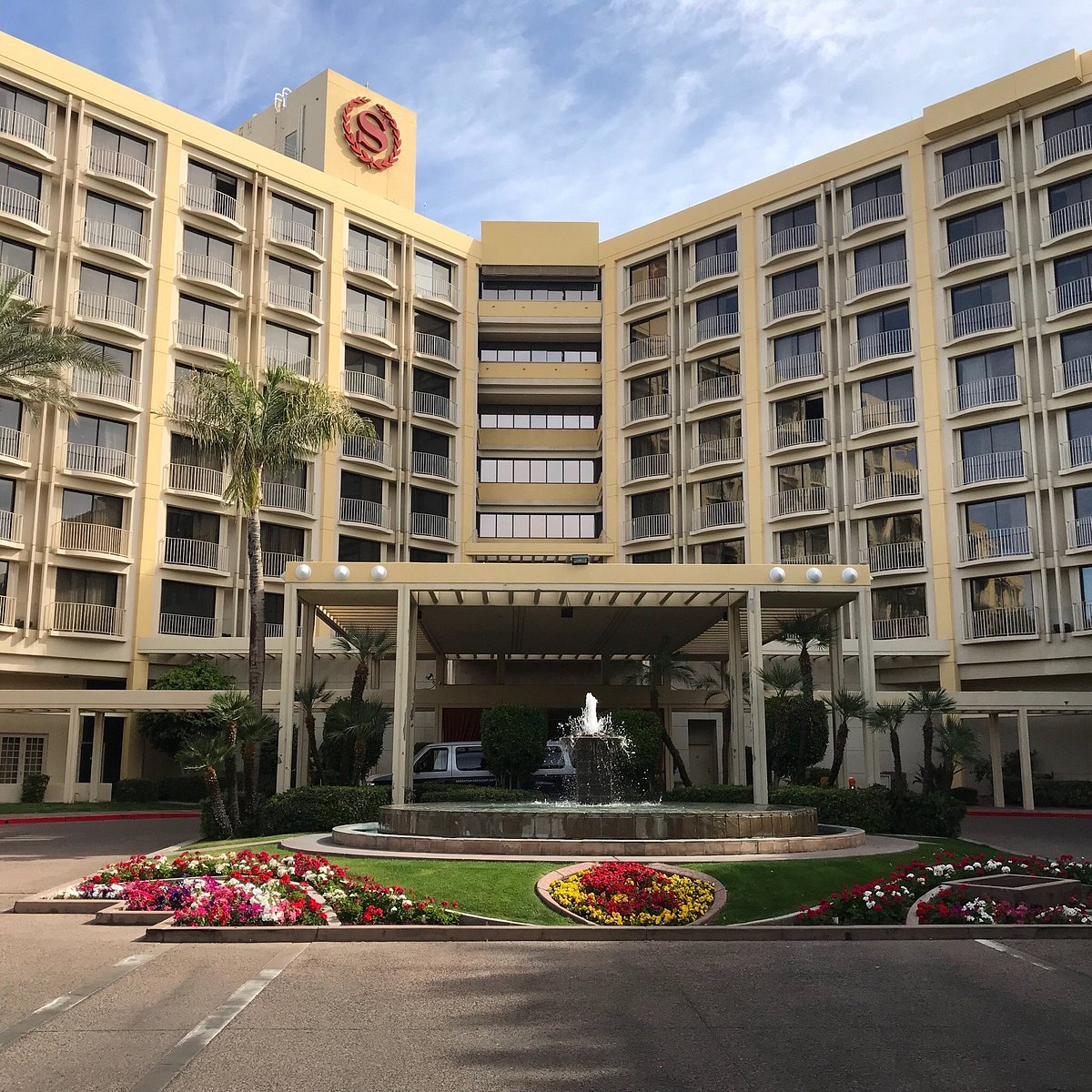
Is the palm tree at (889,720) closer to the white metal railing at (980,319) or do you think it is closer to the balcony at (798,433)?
the white metal railing at (980,319)

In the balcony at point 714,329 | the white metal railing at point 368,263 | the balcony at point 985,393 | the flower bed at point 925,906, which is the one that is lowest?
the flower bed at point 925,906

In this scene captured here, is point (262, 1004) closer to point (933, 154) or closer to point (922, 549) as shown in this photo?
point (922, 549)

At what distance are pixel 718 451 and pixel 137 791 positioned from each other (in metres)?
26.6

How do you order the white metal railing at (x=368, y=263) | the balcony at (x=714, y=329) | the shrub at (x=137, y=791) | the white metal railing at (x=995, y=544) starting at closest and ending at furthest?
the shrub at (x=137, y=791), the white metal railing at (x=995, y=544), the white metal railing at (x=368, y=263), the balcony at (x=714, y=329)

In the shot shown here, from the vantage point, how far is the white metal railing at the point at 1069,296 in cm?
4000

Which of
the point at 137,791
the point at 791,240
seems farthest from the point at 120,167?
the point at 791,240

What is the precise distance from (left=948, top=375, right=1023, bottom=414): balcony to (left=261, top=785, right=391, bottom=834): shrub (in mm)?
29613

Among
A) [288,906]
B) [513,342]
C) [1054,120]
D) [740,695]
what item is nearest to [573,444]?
[513,342]

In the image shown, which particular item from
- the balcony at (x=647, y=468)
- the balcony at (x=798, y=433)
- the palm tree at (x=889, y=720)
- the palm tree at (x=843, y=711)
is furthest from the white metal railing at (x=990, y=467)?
the palm tree at (x=843, y=711)

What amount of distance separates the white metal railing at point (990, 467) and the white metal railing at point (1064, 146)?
10516 mm

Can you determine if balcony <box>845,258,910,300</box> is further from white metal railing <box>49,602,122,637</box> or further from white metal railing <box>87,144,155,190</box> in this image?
white metal railing <box>49,602,122,637</box>

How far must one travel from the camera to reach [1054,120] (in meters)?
41.7

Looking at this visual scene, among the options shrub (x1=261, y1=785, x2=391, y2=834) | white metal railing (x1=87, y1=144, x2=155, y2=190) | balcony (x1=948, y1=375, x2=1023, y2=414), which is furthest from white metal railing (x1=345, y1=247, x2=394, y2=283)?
shrub (x1=261, y1=785, x2=391, y2=834)

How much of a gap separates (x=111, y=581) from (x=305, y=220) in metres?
17.6
